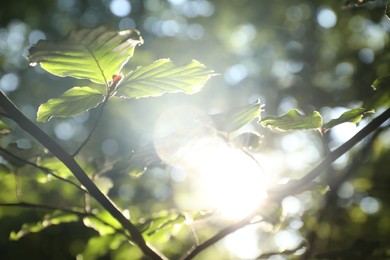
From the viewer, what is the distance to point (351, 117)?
980 millimetres

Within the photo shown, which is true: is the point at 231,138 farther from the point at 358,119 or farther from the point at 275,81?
the point at 275,81

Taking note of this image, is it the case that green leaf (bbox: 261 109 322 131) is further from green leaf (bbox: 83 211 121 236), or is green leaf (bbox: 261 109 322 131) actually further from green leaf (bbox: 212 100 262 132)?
green leaf (bbox: 83 211 121 236)

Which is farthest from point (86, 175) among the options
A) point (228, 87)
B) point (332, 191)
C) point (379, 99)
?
point (228, 87)

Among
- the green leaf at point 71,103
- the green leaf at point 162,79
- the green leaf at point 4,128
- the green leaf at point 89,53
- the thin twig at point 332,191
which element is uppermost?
the green leaf at point 89,53

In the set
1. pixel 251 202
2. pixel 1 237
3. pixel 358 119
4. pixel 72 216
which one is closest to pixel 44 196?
pixel 1 237

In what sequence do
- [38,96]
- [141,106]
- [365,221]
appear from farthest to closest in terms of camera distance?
[38,96]
[141,106]
[365,221]

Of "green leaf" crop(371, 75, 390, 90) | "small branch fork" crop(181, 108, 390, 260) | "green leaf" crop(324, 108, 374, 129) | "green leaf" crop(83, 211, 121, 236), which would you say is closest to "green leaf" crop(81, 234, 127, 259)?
"green leaf" crop(83, 211, 121, 236)

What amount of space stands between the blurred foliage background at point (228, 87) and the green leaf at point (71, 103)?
1.58m

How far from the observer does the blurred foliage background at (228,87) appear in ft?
12.3

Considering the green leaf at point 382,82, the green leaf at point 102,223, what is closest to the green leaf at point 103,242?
the green leaf at point 102,223

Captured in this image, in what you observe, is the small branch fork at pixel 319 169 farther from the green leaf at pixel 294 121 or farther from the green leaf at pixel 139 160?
the green leaf at pixel 139 160

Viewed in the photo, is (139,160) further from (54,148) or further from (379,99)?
(379,99)

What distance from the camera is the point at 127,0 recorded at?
8.09 metres

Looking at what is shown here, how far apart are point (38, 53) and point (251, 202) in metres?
0.69
